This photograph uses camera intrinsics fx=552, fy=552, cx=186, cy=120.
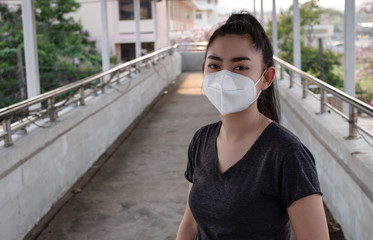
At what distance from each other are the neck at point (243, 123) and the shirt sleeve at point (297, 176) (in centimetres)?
18

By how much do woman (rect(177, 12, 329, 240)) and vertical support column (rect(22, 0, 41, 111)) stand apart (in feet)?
16.2

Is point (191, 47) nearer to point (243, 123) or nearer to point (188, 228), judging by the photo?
point (188, 228)

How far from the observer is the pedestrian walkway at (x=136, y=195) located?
5.17 m

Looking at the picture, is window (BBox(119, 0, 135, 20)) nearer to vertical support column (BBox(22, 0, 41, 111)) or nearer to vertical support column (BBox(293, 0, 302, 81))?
vertical support column (BBox(293, 0, 302, 81))

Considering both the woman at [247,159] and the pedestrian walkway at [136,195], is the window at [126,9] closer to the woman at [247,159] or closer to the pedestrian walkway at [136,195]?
the pedestrian walkway at [136,195]

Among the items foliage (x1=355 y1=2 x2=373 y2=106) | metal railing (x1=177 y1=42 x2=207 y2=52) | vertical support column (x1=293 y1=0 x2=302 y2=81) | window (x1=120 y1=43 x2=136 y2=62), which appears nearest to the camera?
vertical support column (x1=293 y1=0 x2=302 y2=81)

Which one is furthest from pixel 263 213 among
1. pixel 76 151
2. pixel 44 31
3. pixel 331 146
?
pixel 44 31

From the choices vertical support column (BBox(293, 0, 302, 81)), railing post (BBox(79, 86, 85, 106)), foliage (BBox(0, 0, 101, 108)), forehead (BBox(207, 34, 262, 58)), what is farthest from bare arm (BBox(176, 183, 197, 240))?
foliage (BBox(0, 0, 101, 108))

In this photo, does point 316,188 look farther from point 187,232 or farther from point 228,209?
point 187,232

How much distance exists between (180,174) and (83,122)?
144cm

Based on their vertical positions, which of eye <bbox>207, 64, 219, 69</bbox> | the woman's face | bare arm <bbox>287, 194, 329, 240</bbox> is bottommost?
bare arm <bbox>287, 194, 329, 240</bbox>

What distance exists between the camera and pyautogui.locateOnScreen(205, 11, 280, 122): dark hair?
1685mm

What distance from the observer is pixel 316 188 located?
1.49 metres

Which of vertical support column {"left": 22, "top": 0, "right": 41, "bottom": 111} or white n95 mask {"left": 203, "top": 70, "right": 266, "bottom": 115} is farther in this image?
vertical support column {"left": 22, "top": 0, "right": 41, "bottom": 111}
